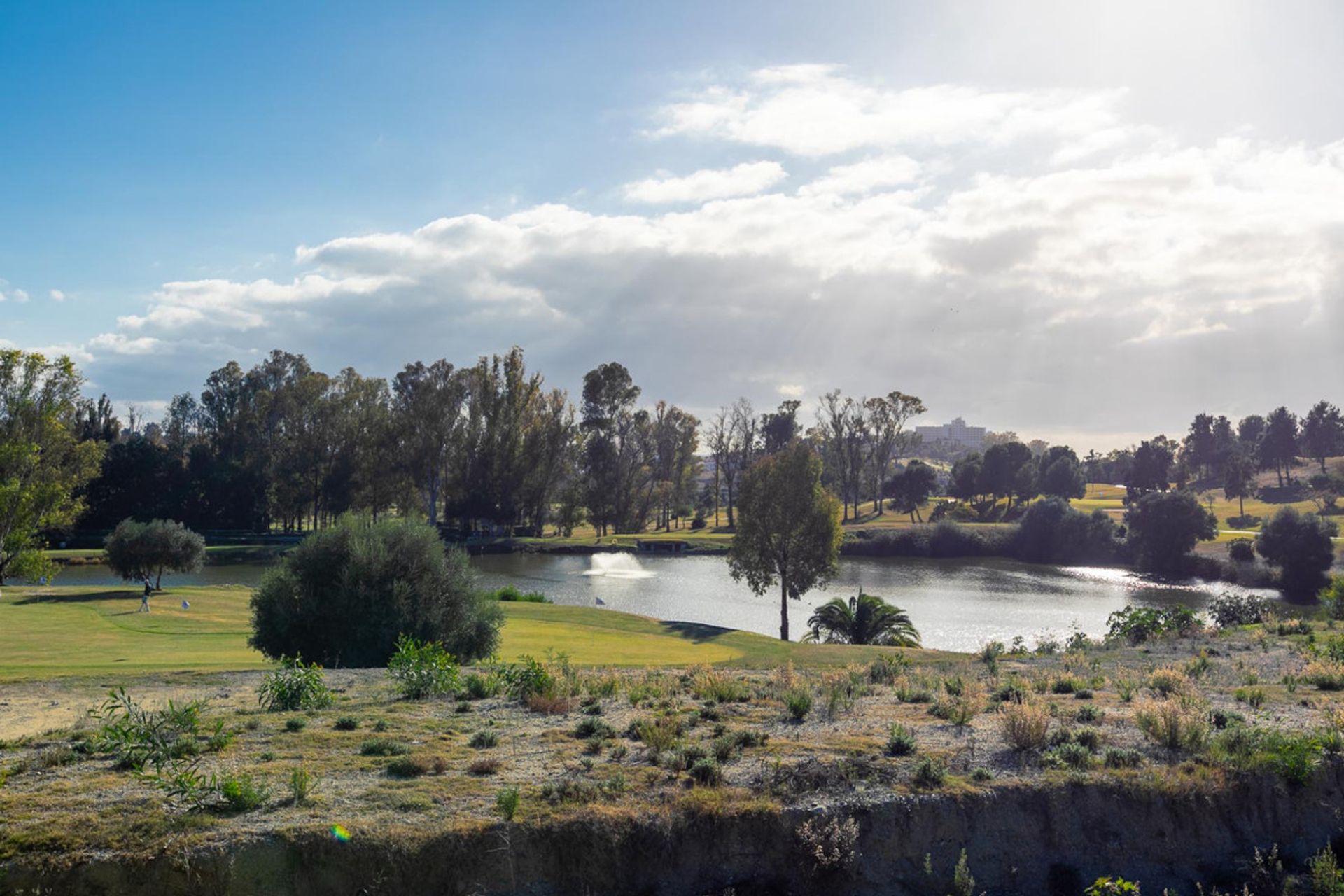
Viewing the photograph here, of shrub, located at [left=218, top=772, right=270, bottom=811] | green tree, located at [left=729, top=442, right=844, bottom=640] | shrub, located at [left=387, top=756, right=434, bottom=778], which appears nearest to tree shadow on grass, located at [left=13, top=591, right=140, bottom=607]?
green tree, located at [left=729, top=442, right=844, bottom=640]

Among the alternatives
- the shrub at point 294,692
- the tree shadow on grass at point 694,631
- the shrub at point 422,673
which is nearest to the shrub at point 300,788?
the shrub at point 294,692

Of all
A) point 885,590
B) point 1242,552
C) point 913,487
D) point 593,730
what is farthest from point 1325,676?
point 913,487

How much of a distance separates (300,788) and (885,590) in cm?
4834

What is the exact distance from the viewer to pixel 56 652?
70.0 ft

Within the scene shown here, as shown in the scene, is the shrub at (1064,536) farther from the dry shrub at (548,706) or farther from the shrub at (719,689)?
the dry shrub at (548,706)

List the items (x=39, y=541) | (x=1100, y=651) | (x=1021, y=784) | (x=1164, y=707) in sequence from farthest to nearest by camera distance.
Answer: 1. (x=39, y=541)
2. (x=1100, y=651)
3. (x=1164, y=707)
4. (x=1021, y=784)

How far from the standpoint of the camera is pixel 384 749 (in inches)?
445

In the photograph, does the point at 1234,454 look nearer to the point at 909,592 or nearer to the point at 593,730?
the point at 909,592

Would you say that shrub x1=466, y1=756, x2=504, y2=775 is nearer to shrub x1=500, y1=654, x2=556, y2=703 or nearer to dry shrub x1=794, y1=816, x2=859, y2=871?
dry shrub x1=794, y1=816, x2=859, y2=871

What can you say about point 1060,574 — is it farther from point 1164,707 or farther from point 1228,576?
point 1164,707

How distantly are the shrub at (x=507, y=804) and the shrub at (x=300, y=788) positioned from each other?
198 cm

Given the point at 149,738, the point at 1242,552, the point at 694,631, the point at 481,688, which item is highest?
the point at 149,738

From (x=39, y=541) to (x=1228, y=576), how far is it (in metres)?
69.7

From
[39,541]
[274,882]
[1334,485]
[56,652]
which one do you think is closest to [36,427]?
[39,541]
